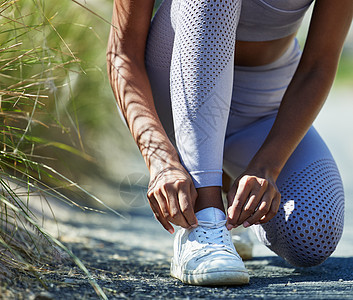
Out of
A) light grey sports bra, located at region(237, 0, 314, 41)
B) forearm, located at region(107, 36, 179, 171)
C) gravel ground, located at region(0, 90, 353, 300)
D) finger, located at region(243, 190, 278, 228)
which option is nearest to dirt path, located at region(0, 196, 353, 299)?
gravel ground, located at region(0, 90, 353, 300)

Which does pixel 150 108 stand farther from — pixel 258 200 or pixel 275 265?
pixel 275 265

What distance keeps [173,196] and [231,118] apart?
44 cm

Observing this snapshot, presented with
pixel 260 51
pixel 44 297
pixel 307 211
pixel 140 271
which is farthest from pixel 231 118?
pixel 44 297

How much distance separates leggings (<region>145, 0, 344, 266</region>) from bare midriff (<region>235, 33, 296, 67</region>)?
2 centimetres

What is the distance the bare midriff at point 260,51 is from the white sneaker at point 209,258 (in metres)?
0.46

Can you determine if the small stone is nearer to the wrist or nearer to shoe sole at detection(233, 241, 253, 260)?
the wrist

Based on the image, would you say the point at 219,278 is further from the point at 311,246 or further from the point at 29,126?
the point at 29,126

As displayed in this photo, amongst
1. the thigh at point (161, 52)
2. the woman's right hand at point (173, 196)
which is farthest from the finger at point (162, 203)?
the thigh at point (161, 52)

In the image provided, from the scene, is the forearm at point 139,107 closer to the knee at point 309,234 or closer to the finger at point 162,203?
the finger at point 162,203

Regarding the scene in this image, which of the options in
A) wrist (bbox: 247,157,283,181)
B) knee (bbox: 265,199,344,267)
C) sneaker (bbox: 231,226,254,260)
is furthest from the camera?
sneaker (bbox: 231,226,254,260)

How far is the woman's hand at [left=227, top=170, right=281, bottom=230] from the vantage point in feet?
2.75

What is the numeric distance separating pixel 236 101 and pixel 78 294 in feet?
2.12

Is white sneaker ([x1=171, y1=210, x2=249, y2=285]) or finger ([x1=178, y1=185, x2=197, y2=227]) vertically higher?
finger ([x1=178, y1=185, x2=197, y2=227])

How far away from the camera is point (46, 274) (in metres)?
0.85
